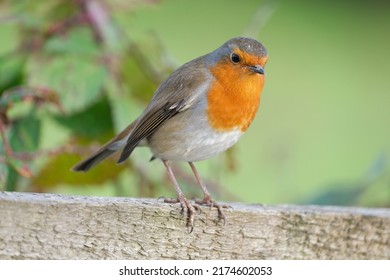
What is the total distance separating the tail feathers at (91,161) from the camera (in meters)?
3.16

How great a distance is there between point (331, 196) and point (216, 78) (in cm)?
75

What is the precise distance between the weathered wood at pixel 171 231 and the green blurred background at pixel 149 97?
0.56 meters

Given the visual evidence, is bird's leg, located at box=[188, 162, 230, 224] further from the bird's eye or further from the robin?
the bird's eye

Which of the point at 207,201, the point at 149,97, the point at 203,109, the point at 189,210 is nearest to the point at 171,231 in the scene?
the point at 189,210

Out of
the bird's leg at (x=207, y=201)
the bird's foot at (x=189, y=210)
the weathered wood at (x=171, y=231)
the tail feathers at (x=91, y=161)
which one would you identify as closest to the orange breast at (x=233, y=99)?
the bird's leg at (x=207, y=201)

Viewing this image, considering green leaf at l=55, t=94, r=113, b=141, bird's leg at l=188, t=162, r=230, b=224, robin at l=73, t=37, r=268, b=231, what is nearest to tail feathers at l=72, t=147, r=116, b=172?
robin at l=73, t=37, r=268, b=231

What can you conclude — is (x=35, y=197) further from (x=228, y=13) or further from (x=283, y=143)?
(x=228, y=13)

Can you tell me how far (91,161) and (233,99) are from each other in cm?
53

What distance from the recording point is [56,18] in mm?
3443

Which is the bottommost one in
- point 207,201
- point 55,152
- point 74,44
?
point 207,201

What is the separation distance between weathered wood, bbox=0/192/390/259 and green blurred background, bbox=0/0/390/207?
56 centimetres

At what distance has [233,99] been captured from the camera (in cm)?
310

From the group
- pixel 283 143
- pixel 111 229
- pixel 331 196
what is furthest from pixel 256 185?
pixel 111 229

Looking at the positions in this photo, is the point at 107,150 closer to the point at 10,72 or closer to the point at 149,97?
the point at 149,97
